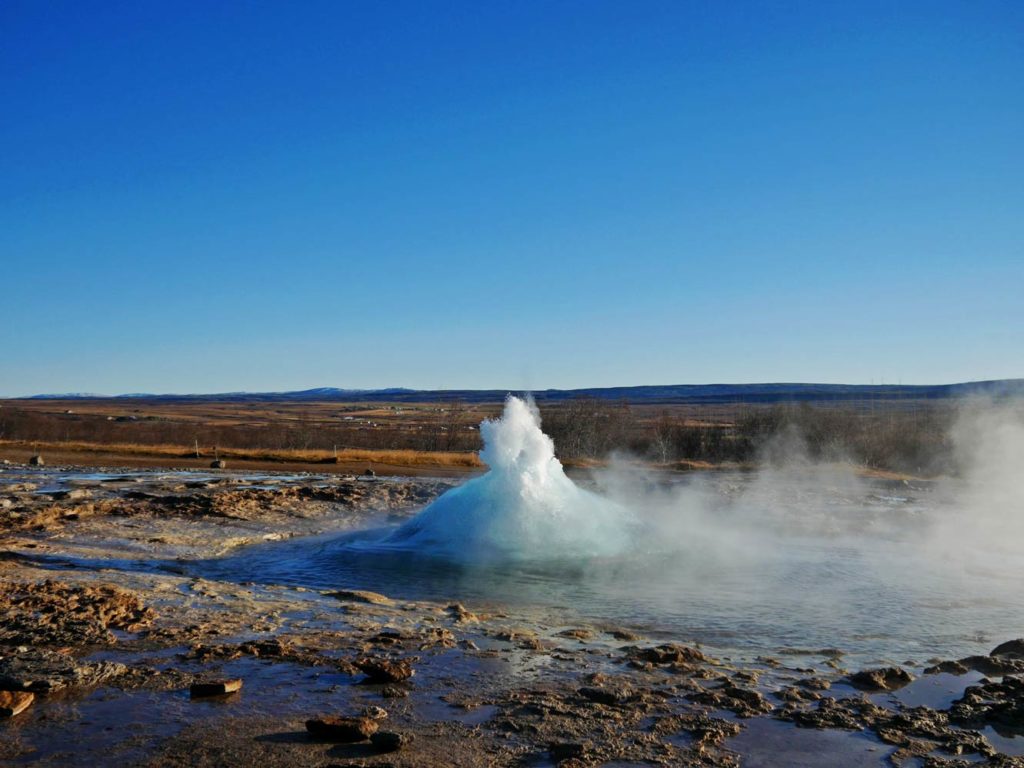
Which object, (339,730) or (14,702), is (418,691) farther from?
(14,702)

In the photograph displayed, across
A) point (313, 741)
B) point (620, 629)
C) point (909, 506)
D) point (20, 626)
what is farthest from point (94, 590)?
point (909, 506)

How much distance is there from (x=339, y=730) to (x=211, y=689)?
1.10m

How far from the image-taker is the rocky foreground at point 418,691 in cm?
426

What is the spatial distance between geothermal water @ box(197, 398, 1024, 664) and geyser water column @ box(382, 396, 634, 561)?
21mm

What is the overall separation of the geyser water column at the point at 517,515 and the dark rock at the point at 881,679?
5146 mm

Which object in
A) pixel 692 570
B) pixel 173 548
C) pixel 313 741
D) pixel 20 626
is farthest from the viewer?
pixel 173 548

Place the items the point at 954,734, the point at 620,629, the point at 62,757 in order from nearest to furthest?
the point at 62,757 → the point at 954,734 → the point at 620,629

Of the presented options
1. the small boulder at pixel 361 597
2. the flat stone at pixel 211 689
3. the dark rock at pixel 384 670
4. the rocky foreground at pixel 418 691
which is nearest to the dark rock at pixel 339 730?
the rocky foreground at pixel 418 691

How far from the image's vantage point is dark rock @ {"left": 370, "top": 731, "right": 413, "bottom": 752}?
4195 mm

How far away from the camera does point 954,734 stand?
4621 millimetres

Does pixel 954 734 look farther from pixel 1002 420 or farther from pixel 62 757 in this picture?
pixel 1002 420

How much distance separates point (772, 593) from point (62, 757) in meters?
7.26

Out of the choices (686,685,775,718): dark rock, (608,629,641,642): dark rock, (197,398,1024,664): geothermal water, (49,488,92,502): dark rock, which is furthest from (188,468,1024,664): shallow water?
(49,488,92,502): dark rock

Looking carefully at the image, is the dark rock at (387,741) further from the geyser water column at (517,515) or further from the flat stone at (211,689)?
the geyser water column at (517,515)
